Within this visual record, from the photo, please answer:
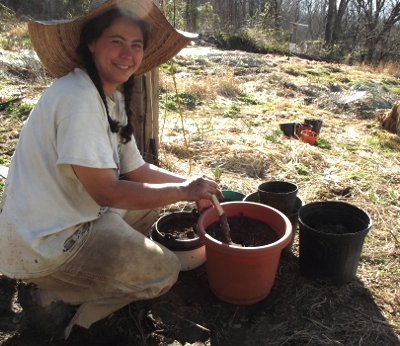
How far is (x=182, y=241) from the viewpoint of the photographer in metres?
2.36

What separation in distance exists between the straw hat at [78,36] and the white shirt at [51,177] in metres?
0.28

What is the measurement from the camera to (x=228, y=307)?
221 cm

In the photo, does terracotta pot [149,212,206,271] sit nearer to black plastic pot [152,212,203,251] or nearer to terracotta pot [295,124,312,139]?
black plastic pot [152,212,203,251]

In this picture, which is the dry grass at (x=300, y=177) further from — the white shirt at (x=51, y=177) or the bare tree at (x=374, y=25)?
the bare tree at (x=374, y=25)

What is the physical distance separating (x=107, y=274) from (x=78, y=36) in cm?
131

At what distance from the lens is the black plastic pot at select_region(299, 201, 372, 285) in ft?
7.42

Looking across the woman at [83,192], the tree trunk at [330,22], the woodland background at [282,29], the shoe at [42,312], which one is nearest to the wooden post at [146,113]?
the woman at [83,192]

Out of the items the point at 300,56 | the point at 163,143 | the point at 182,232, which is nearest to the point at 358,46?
the point at 300,56

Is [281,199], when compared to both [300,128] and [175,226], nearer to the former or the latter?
[175,226]

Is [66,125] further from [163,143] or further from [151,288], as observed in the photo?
[163,143]

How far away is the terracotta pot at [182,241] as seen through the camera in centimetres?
238

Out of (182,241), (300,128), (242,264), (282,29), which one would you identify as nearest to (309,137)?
(300,128)

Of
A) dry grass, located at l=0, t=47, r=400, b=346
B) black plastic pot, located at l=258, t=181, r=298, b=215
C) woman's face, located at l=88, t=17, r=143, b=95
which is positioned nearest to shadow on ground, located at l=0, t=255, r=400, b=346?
dry grass, located at l=0, t=47, r=400, b=346

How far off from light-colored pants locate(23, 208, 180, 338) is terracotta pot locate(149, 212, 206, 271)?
1.22 feet
